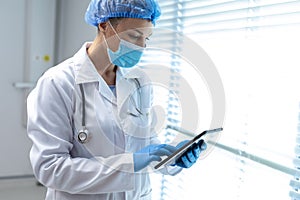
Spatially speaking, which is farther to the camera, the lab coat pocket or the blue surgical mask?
the lab coat pocket

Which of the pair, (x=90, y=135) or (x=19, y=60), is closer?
(x=90, y=135)

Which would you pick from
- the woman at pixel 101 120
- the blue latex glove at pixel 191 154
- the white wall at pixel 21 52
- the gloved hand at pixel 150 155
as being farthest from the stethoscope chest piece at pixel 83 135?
the white wall at pixel 21 52

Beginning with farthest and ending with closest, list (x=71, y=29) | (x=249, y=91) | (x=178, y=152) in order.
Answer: (x=71, y=29)
(x=249, y=91)
(x=178, y=152)

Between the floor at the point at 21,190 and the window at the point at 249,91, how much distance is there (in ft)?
6.16

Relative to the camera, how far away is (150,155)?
3.52ft

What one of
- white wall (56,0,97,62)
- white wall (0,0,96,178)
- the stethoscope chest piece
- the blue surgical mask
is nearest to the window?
the blue surgical mask

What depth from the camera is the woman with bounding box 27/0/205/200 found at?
3.65 ft

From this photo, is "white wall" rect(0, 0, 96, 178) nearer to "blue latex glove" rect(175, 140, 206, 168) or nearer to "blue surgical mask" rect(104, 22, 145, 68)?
"blue surgical mask" rect(104, 22, 145, 68)

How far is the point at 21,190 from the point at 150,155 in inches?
92.5

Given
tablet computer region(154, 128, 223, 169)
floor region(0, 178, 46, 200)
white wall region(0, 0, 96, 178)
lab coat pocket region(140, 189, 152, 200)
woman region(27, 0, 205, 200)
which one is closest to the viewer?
tablet computer region(154, 128, 223, 169)

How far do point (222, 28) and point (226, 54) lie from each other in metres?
0.11

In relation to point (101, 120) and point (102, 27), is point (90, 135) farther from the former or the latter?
point (102, 27)

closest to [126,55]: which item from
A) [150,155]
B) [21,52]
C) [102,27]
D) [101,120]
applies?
[102,27]

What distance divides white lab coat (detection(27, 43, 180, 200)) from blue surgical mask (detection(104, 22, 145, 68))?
0.24 ft
